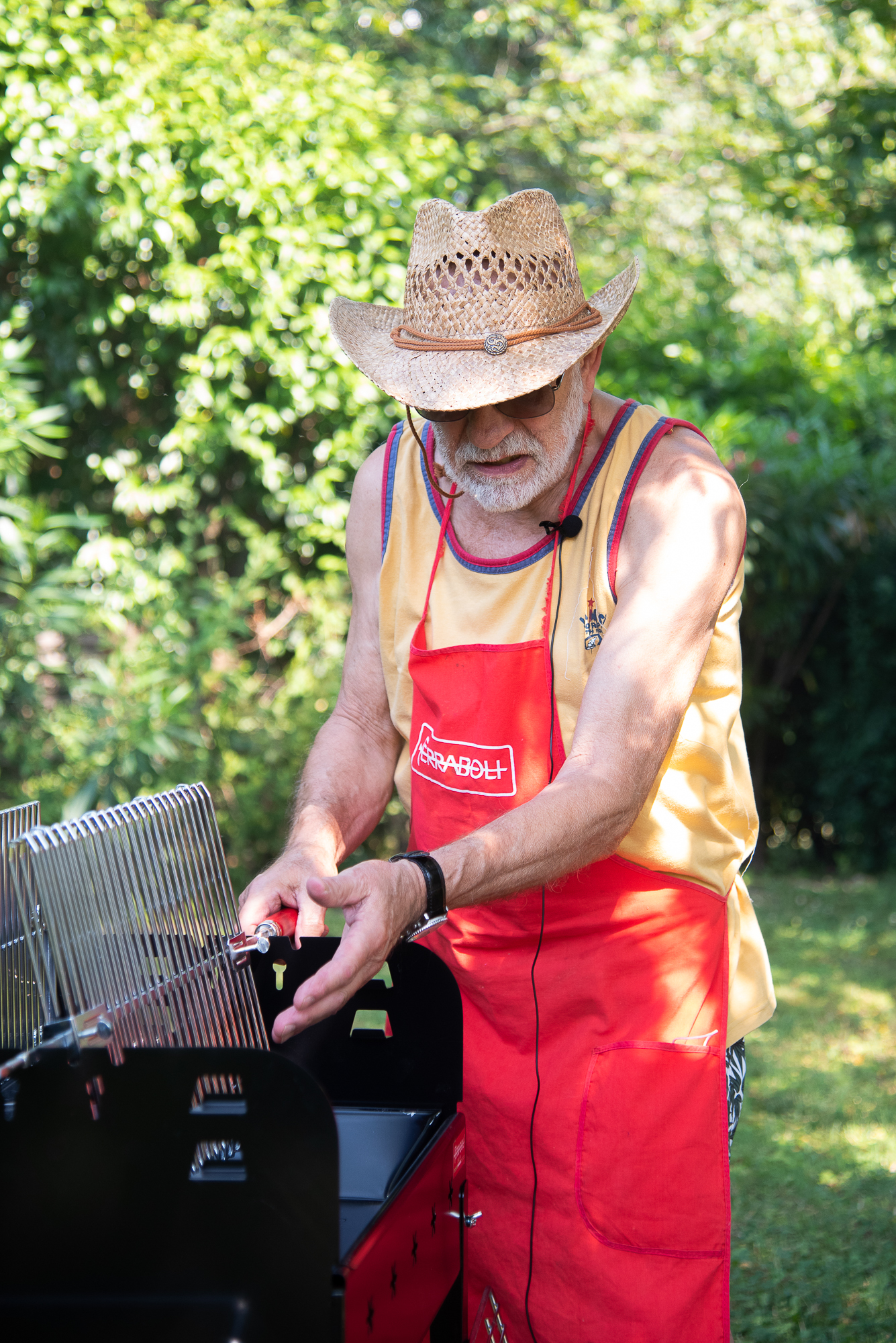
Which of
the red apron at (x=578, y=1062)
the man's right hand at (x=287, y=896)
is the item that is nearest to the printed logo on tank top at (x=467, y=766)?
the red apron at (x=578, y=1062)

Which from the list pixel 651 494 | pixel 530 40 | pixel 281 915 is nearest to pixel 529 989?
pixel 281 915

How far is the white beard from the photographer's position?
1.77m

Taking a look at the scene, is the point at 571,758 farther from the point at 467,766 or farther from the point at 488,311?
the point at 488,311

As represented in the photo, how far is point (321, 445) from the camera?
5.98 meters

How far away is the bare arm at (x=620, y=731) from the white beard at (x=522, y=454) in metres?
0.13

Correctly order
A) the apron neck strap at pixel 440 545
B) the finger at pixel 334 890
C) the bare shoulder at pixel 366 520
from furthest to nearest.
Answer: the bare shoulder at pixel 366 520, the apron neck strap at pixel 440 545, the finger at pixel 334 890

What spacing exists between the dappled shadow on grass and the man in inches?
61.9

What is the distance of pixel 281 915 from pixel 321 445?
471cm

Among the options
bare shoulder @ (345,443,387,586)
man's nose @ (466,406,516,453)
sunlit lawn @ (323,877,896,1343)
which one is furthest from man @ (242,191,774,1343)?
sunlit lawn @ (323,877,896,1343)

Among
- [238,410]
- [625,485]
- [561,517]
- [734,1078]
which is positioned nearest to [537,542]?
[561,517]

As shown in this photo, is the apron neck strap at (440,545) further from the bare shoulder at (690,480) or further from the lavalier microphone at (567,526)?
the bare shoulder at (690,480)

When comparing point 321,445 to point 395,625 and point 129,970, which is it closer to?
point 395,625

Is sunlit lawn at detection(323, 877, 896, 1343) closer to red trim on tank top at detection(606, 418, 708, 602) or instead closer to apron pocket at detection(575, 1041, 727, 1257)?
apron pocket at detection(575, 1041, 727, 1257)

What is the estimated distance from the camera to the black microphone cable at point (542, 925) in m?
1.77
